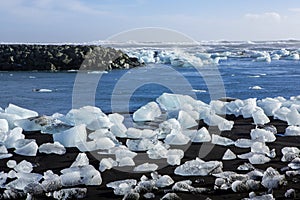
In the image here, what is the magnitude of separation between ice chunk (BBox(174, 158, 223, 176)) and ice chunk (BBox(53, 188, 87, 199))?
73 cm

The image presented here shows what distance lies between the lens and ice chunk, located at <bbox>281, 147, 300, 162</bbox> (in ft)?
11.4

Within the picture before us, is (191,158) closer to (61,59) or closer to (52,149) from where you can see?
(52,149)

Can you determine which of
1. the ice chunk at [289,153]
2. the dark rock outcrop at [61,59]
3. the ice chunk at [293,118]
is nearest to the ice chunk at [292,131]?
the ice chunk at [293,118]

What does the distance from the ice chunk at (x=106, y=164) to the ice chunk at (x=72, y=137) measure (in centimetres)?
60

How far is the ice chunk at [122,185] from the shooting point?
2.78 m

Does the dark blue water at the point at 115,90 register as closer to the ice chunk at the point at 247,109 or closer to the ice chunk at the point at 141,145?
the ice chunk at the point at 247,109

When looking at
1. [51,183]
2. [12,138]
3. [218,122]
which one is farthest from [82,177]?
[218,122]

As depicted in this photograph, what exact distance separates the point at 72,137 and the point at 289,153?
5.81ft

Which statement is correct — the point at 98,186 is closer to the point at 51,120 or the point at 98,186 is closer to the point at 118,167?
the point at 118,167

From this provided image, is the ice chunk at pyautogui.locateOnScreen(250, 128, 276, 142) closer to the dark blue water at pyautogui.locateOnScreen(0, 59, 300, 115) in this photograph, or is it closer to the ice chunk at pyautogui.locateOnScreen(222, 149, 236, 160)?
the ice chunk at pyautogui.locateOnScreen(222, 149, 236, 160)

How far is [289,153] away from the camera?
138 inches

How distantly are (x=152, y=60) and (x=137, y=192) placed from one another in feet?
52.4

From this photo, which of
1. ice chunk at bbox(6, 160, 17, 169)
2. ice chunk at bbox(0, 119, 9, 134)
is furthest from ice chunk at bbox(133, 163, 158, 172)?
ice chunk at bbox(0, 119, 9, 134)

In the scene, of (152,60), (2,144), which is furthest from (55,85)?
(152,60)
